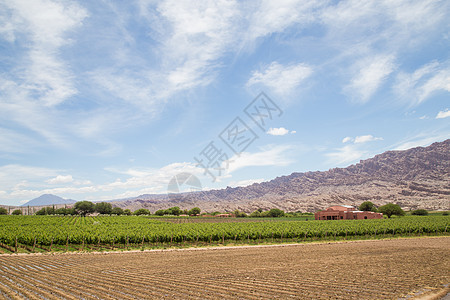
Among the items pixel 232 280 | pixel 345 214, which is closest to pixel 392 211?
pixel 345 214

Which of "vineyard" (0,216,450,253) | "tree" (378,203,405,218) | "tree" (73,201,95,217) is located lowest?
Answer: "tree" (378,203,405,218)

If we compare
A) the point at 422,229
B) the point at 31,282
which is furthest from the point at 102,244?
the point at 422,229

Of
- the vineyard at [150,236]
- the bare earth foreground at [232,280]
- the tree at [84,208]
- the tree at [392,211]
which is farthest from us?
the tree at [84,208]

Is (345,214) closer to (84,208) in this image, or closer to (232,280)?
(232,280)

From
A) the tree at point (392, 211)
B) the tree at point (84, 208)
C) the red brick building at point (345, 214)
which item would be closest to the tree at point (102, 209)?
the tree at point (84, 208)

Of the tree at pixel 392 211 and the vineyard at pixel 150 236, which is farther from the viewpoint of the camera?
the tree at pixel 392 211

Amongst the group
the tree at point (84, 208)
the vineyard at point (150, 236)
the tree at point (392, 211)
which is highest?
the tree at point (84, 208)

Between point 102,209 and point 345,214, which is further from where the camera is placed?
point 102,209

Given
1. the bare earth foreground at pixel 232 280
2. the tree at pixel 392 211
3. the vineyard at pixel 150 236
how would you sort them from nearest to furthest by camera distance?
the bare earth foreground at pixel 232 280, the vineyard at pixel 150 236, the tree at pixel 392 211

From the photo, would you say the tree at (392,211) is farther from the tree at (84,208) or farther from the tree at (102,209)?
the tree at (84,208)

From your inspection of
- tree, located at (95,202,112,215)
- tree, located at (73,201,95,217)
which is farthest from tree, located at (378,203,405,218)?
tree, located at (73,201,95,217)

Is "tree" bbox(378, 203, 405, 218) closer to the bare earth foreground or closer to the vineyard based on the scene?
the vineyard

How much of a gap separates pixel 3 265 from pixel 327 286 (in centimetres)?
2176

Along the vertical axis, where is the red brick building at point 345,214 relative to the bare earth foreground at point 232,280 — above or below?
below
